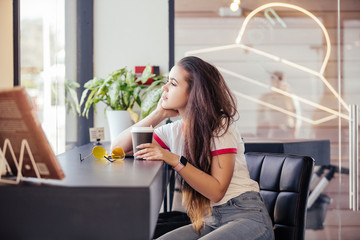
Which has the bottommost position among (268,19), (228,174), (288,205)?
(288,205)

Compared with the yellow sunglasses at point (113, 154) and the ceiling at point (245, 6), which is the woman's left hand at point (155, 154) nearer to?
the yellow sunglasses at point (113, 154)

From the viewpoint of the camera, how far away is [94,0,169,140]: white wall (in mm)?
3311

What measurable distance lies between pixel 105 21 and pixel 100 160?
6.43 ft

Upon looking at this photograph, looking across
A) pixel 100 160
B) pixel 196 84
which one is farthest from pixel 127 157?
pixel 196 84

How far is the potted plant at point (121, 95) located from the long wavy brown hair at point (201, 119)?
3.46 feet

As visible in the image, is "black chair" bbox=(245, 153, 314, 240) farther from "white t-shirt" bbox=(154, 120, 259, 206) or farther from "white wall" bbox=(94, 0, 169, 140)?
"white wall" bbox=(94, 0, 169, 140)

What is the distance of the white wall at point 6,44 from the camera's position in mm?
1692

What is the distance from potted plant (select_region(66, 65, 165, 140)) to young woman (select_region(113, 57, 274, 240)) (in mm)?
981

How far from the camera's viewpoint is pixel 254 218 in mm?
1534

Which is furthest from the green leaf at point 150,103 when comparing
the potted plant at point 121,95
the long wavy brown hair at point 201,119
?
the long wavy brown hair at point 201,119

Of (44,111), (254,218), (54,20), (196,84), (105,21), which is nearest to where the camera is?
(254,218)

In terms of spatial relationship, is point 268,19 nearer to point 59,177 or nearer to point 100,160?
point 100,160

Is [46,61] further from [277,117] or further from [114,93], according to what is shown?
[277,117]

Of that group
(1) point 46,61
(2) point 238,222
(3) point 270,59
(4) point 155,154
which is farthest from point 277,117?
(4) point 155,154
